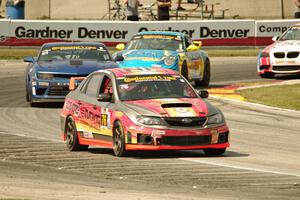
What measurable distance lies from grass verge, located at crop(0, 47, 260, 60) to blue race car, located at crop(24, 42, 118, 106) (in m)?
13.2

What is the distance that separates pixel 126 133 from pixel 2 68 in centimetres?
2080

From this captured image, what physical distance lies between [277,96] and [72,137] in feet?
31.4

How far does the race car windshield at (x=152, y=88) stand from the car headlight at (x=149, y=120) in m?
0.69

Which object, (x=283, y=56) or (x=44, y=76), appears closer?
(x=44, y=76)

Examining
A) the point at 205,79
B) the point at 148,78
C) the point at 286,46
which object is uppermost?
the point at 148,78

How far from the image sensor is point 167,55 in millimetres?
26719

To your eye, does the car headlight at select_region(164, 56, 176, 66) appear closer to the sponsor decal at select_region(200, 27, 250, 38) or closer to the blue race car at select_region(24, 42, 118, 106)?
the blue race car at select_region(24, 42, 118, 106)

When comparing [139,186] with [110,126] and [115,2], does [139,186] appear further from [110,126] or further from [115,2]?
[115,2]

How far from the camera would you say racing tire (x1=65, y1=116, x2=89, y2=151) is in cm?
1656

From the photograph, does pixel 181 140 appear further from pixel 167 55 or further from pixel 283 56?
pixel 283 56

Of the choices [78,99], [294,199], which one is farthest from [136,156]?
[294,199]

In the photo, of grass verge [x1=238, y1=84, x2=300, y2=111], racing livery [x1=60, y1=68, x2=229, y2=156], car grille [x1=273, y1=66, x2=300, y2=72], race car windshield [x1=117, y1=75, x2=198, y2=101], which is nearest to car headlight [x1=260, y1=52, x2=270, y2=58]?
car grille [x1=273, y1=66, x2=300, y2=72]

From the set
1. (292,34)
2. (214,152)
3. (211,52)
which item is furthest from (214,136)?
(211,52)

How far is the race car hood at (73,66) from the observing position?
938 inches
